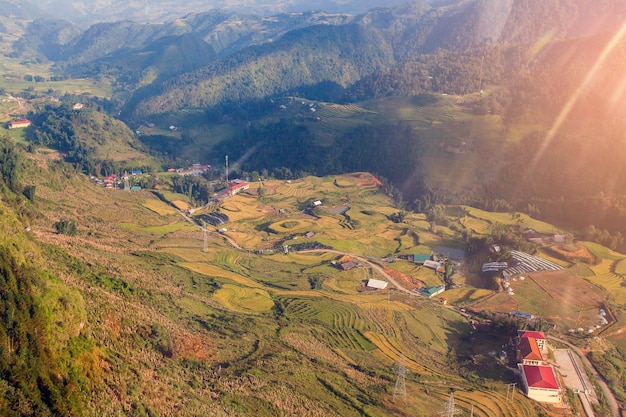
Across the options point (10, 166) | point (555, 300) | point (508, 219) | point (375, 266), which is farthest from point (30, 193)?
point (508, 219)

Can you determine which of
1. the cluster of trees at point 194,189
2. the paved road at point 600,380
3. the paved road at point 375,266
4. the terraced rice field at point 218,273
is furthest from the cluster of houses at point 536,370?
the cluster of trees at point 194,189

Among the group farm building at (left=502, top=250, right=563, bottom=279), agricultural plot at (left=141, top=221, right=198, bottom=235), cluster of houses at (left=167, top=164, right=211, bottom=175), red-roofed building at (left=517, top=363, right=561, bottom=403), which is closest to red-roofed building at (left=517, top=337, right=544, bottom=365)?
red-roofed building at (left=517, top=363, right=561, bottom=403)

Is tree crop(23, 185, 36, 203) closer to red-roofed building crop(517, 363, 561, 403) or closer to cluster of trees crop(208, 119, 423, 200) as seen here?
red-roofed building crop(517, 363, 561, 403)

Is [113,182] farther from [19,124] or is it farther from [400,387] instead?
[400,387]

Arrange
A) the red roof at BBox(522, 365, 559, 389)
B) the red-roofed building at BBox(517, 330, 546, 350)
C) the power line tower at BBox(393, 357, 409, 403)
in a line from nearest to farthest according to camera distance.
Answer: the power line tower at BBox(393, 357, 409, 403) < the red roof at BBox(522, 365, 559, 389) < the red-roofed building at BBox(517, 330, 546, 350)

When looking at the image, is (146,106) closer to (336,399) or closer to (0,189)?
(0,189)

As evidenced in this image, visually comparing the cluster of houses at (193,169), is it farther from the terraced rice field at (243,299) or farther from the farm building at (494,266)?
the farm building at (494,266)
